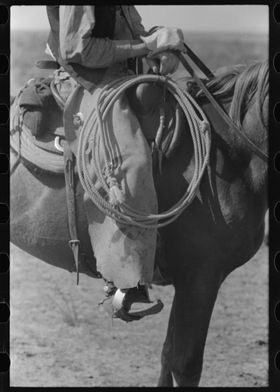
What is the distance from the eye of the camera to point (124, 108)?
9.33ft

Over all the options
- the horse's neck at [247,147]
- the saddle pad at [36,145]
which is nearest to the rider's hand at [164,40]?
the horse's neck at [247,147]

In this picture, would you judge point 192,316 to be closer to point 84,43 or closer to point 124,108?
point 124,108

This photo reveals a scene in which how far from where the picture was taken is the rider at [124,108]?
279 centimetres

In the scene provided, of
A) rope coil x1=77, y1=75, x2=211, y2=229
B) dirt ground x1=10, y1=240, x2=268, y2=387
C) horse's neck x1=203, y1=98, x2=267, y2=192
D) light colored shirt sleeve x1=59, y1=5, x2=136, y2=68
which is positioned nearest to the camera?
light colored shirt sleeve x1=59, y1=5, x2=136, y2=68

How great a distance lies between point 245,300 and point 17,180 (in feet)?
7.16

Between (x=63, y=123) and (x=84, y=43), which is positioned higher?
(x=84, y=43)

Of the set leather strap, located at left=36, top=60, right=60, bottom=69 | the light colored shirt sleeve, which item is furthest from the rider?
leather strap, located at left=36, top=60, right=60, bottom=69

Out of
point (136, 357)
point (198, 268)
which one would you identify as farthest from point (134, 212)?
point (136, 357)

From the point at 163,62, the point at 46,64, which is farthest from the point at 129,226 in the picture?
the point at 46,64

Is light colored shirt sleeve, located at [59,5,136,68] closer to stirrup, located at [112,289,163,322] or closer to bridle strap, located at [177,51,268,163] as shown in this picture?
bridle strap, located at [177,51,268,163]

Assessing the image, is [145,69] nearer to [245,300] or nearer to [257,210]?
[257,210]

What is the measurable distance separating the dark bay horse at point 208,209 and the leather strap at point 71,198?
2cm

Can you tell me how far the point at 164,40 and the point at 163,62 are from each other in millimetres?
78

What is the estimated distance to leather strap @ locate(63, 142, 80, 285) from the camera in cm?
290
